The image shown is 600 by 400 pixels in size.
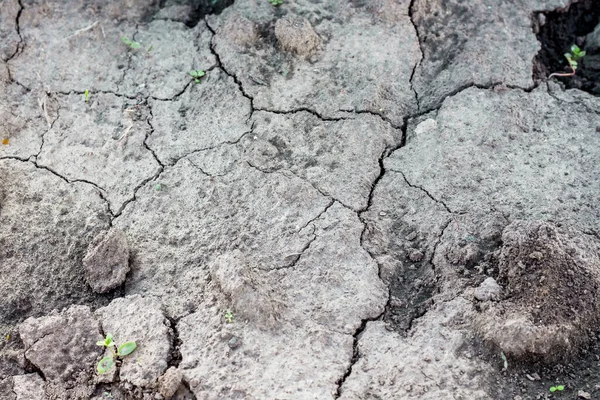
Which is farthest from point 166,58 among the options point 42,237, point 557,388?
point 557,388

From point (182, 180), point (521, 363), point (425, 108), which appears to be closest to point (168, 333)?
point (182, 180)

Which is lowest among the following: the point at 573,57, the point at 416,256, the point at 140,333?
the point at 140,333

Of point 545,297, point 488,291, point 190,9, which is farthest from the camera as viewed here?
point 190,9

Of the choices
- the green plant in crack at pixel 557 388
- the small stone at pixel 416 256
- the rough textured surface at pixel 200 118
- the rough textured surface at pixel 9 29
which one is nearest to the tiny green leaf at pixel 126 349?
the rough textured surface at pixel 200 118

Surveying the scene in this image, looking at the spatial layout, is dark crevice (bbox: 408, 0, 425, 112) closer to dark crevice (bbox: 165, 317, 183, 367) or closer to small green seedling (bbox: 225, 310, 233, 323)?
small green seedling (bbox: 225, 310, 233, 323)

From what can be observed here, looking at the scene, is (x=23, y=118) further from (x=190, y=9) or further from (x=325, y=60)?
(x=325, y=60)

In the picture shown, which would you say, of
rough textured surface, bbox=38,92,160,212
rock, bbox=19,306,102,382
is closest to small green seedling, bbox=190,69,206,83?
rough textured surface, bbox=38,92,160,212
